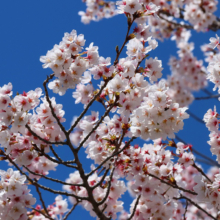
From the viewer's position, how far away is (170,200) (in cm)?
409

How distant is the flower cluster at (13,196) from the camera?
3.40 m

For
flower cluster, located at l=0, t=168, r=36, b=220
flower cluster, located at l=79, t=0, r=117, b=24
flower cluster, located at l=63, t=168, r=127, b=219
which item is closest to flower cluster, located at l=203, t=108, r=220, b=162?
flower cluster, located at l=63, t=168, r=127, b=219

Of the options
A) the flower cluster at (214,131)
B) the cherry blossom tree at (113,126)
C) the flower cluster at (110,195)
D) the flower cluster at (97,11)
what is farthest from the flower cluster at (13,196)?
the flower cluster at (97,11)

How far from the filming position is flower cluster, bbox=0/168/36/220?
340 centimetres

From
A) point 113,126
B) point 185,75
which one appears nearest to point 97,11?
point 185,75

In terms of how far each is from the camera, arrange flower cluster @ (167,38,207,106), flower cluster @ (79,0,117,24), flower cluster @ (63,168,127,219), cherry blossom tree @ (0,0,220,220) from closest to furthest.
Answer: cherry blossom tree @ (0,0,220,220), flower cluster @ (63,168,127,219), flower cluster @ (79,0,117,24), flower cluster @ (167,38,207,106)

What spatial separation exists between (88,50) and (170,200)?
237 centimetres

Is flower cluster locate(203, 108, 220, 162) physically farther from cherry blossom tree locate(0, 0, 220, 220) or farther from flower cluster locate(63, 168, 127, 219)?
flower cluster locate(63, 168, 127, 219)

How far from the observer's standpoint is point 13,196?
3434 millimetres

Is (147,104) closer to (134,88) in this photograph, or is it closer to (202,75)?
(134,88)

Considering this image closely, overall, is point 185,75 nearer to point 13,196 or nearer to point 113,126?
point 113,126

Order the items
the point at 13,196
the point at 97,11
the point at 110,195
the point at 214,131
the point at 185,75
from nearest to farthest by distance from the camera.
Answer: the point at 13,196, the point at 214,131, the point at 110,195, the point at 97,11, the point at 185,75

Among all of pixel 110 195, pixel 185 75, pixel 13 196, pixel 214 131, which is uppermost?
pixel 185 75

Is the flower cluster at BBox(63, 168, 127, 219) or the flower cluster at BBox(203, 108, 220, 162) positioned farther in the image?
the flower cluster at BBox(63, 168, 127, 219)
